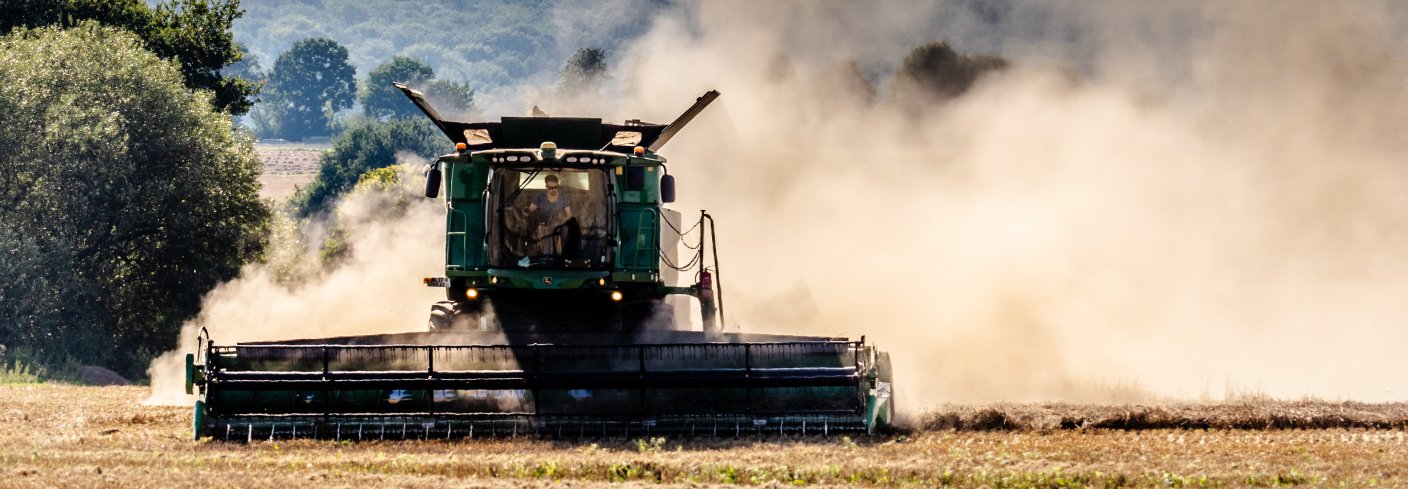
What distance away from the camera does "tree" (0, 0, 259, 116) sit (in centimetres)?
4622

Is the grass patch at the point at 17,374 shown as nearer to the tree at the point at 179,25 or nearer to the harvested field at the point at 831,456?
the tree at the point at 179,25

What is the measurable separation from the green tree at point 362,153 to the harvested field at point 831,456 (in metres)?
97.4

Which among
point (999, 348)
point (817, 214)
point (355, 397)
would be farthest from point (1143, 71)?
point (355, 397)

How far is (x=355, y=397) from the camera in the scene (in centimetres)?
1673

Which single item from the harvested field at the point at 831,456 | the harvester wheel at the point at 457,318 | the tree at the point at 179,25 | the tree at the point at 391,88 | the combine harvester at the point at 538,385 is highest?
the tree at the point at 391,88

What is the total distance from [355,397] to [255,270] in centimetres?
2550

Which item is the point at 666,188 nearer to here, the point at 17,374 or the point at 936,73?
the point at 17,374

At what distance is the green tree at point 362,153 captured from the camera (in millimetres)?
114312

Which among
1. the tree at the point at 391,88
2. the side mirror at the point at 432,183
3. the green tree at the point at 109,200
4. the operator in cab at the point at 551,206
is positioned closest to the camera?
the side mirror at the point at 432,183

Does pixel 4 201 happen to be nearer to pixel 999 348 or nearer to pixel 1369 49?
pixel 999 348

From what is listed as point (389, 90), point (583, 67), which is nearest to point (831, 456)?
point (583, 67)

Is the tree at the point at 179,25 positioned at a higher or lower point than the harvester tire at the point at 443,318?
higher

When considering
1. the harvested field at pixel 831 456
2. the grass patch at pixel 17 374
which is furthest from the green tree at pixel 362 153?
the harvested field at pixel 831 456

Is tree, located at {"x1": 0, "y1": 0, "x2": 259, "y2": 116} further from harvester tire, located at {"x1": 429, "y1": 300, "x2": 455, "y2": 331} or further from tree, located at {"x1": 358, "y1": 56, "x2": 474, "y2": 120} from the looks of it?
tree, located at {"x1": 358, "y1": 56, "x2": 474, "y2": 120}
